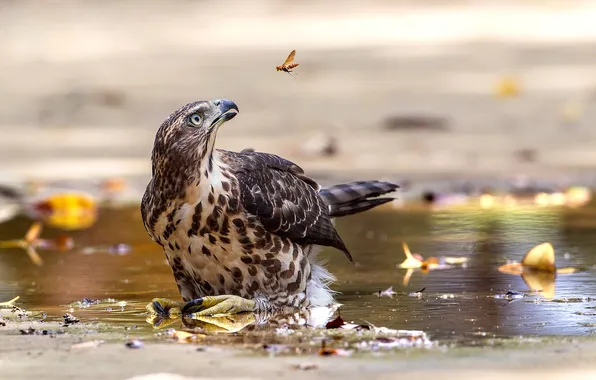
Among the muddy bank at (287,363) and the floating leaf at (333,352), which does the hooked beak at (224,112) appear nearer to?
the muddy bank at (287,363)

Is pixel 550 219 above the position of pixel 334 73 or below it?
below

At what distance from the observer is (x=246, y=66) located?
58.4 feet

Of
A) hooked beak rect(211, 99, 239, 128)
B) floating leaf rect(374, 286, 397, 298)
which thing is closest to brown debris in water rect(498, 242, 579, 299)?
floating leaf rect(374, 286, 397, 298)

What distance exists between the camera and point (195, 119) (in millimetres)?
6988

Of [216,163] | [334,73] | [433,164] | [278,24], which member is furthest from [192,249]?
[278,24]

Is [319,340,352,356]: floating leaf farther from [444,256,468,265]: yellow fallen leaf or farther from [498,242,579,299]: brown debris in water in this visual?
[444,256,468,265]: yellow fallen leaf

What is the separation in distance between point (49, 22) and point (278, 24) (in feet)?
11.1

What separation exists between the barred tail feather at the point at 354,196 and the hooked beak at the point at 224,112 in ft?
3.63

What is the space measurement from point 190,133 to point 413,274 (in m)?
1.95

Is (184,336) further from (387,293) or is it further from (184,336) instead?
(387,293)

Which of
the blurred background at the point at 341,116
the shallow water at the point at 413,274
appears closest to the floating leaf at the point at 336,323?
the shallow water at the point at 413,274

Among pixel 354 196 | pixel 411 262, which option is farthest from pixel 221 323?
pixel 411 262

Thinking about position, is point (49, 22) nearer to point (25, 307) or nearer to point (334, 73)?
point (334, 73)

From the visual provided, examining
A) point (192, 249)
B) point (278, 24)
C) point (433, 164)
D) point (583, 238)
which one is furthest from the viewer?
point (278, 24)
